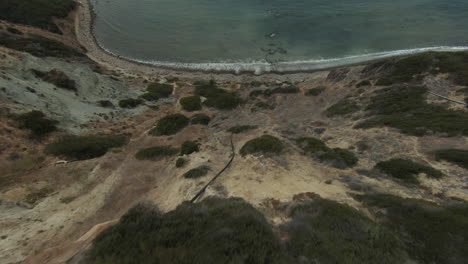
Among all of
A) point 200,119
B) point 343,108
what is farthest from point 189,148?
point 343,108

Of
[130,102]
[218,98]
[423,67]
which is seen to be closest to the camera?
[423,67]

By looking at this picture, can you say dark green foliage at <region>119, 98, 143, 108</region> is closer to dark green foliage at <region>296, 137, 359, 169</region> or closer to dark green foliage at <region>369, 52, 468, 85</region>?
dark green foliage at <region>296, 137, 359, 169</region>

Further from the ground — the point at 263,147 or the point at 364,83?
the point at 263,147

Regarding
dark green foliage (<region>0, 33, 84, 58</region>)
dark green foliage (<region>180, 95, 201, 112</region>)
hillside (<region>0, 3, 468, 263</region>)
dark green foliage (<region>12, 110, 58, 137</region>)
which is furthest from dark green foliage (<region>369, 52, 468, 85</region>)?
dark green foliage (<region>0, 33, 84, 58</region>)

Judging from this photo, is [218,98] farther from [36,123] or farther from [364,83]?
[36,123]

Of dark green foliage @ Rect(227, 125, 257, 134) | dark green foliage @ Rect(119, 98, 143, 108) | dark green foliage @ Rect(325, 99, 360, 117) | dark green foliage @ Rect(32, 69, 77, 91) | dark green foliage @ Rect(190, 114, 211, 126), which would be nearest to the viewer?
dark green foliage @ Rect(227, 125, 257, 134)

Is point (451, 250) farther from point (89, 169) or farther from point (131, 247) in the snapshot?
point (89, 169)
